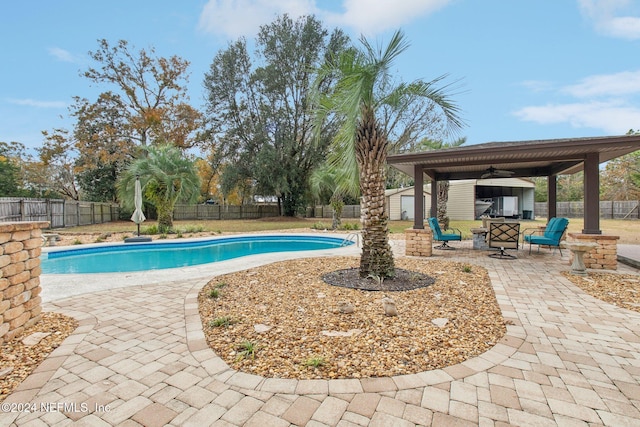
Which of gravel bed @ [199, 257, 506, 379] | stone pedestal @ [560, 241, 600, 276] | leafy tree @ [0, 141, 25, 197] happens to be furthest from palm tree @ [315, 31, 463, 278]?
leafy tree @ [0, 141, 25, 197]

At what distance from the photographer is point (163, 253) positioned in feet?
34.0

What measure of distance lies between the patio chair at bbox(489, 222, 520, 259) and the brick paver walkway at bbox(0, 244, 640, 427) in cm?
464

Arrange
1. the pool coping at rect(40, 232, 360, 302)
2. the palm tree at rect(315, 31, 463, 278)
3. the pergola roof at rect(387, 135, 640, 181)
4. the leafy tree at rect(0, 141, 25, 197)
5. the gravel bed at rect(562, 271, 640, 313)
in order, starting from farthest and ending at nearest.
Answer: the leafy tree at rect(0, 141, 25, 197), the pergola roof at rect(387, 135, 640, 181), the pool coping at rect(40, 232, 360, 302), the palm tree at rect(315, 31, 463, 278), the gravel bed at rect(562, 271, 640, 313)

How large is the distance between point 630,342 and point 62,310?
20.8ft

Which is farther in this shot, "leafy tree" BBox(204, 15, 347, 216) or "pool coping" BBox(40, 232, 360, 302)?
"leafy tree" BBox(204, 15, 347, 216)

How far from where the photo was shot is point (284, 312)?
380 cm

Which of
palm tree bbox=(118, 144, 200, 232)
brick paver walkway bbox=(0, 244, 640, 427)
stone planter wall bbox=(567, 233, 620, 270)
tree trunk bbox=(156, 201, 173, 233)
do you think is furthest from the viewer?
tree trunk bbox=(156, 201, 173, 233)

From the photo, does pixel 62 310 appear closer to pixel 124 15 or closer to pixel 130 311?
pixel 130 311

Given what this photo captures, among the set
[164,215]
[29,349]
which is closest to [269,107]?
[164,215]

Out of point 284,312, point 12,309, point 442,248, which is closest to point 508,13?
point 442,248

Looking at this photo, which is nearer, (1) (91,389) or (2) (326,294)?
(1) (91,389)

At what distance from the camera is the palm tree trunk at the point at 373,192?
5.00 meters

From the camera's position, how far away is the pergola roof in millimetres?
6043

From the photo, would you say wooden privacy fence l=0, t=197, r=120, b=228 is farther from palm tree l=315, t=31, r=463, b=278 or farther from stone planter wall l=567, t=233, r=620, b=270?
stone planter wall l=567, t=233, r=620, b=270
